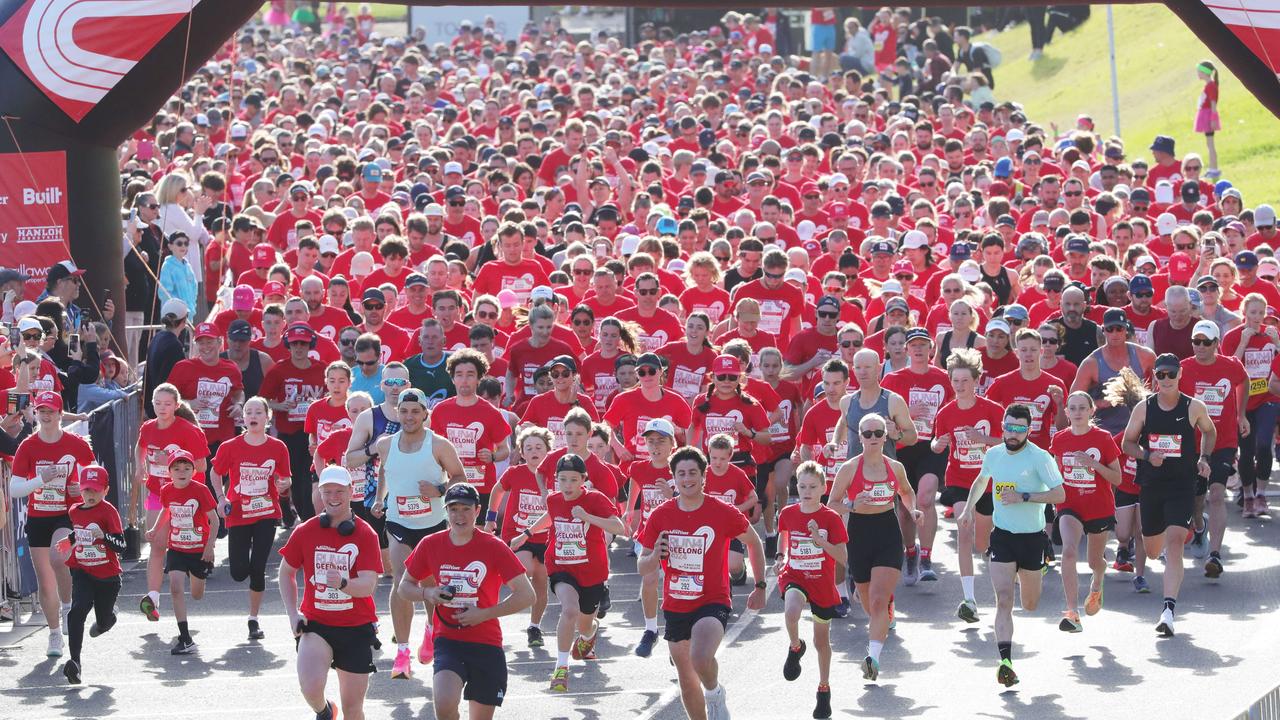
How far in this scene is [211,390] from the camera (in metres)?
15.4

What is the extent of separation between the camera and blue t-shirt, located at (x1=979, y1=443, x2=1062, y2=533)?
494 inches

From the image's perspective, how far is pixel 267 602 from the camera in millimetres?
14641

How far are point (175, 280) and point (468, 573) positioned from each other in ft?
29.7

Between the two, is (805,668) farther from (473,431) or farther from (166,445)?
(166,445)

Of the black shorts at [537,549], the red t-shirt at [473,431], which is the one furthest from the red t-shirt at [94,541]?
the black shorts at [537,549]

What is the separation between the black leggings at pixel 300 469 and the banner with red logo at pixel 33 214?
246 centimetres

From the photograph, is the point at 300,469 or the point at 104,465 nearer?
the point at 104,465

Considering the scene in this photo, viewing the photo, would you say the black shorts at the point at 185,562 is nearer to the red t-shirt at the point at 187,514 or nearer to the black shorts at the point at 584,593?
the red t-shirt at the point at 187,514

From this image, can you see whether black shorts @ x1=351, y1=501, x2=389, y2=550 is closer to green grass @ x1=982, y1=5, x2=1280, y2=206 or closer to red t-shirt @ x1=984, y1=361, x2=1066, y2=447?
red t-shirt @ x1=984, y1=361, x2=1066, y2=447

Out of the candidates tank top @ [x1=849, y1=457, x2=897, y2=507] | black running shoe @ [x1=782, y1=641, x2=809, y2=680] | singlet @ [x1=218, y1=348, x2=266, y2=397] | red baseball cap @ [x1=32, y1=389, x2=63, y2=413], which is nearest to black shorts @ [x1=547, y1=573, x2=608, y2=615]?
black running shoe @ [x1=782, y1=641, x2=809, y2=680]

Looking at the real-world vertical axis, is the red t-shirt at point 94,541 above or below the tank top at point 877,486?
below

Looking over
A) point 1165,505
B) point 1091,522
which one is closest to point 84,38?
point 1091,522

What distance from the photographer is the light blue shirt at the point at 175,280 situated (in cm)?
1842

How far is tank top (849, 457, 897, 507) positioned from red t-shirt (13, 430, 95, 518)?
5109 mm
